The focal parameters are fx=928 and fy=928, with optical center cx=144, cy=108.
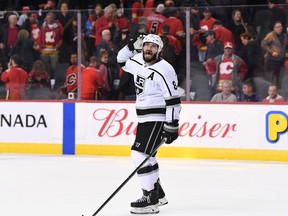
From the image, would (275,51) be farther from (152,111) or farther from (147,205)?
(147,205)

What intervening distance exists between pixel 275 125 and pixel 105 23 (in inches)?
112

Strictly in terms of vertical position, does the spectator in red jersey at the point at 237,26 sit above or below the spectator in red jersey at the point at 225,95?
above

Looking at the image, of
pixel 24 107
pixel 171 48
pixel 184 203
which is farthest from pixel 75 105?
pixel 184 203

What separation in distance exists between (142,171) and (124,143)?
5.02m

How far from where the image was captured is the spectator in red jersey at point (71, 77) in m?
13.1

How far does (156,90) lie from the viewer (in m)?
7.79

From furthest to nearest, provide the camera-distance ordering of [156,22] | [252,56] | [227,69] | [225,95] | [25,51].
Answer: [25,51]
[156,22]
[225,95]
[227,69]
[252,56]

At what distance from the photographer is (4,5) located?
16.2 metres

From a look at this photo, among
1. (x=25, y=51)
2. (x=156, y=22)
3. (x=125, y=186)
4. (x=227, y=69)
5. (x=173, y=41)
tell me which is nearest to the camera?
(x=125, y=186)

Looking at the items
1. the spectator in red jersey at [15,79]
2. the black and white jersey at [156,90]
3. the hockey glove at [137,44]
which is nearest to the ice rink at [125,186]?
the black and white jersey at [156,90]

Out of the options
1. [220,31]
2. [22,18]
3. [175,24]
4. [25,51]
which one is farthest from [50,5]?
[220,31]

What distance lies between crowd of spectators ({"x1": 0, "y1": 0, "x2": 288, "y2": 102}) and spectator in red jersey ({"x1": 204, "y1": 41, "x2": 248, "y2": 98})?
0.01m

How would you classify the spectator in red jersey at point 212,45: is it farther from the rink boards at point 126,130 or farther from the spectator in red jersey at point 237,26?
the rink boards at point 126,130

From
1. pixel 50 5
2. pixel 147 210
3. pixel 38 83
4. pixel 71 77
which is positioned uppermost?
pixel 50 5
